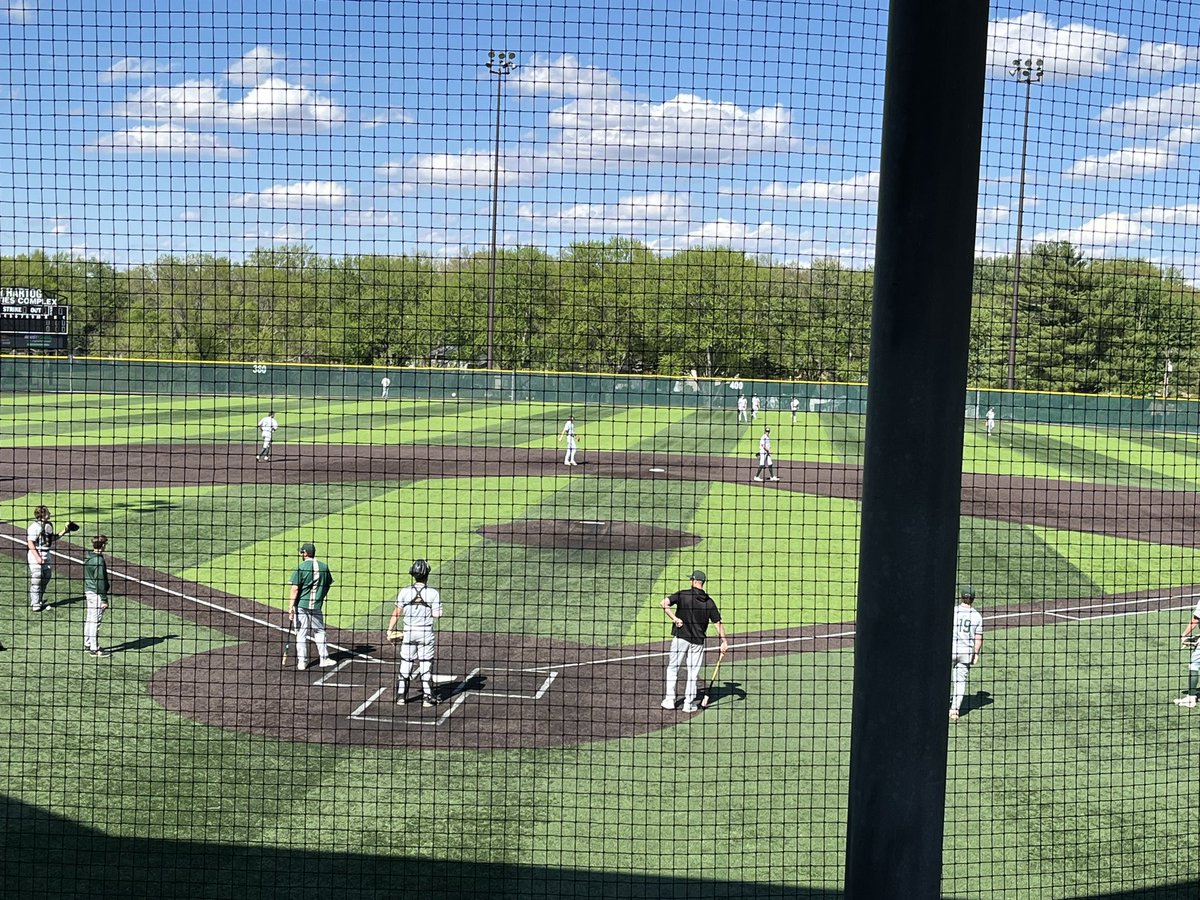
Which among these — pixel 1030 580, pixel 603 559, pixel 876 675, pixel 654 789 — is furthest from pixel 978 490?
pixel 876 675

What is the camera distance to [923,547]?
2.67 meters

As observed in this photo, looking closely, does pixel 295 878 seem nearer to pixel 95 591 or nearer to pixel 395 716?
pixel 395 716

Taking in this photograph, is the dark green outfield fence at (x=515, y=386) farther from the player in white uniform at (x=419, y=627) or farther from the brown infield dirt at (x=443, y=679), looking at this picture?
the player in white uniform at (x=419, y=627)

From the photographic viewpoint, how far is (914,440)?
2631 mm

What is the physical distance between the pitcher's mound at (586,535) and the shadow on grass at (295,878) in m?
12.1

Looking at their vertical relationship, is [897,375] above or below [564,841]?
above

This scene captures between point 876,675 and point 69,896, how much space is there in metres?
7.33

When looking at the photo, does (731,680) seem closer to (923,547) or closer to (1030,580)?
(1030,580)

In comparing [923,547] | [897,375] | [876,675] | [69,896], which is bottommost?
[69,896]

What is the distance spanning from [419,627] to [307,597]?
164 cm

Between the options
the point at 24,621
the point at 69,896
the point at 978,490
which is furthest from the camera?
the point at 978,490

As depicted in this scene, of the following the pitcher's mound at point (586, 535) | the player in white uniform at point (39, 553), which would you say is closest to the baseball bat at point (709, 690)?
the pitcher's mound at point (586, 535)

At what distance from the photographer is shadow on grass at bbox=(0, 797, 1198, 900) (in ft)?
26.8

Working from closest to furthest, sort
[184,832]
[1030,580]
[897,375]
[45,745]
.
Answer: [897,375], [184,832], [45,745], [1030,580]
